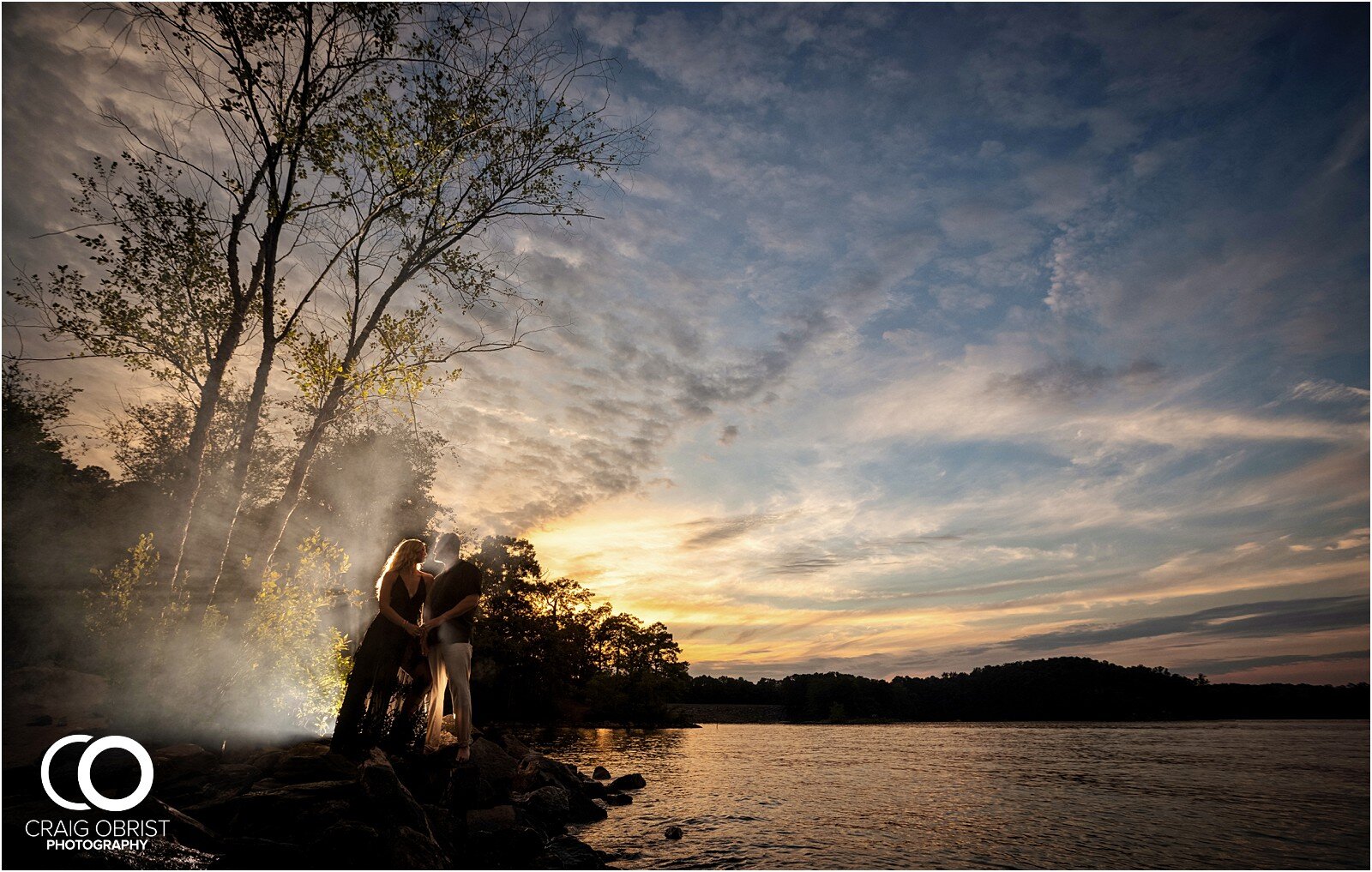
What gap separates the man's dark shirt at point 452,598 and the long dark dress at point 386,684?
1.15 ft

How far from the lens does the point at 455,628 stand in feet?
31.0

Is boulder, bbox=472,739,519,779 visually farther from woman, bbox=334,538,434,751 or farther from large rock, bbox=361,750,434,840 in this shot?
large rock, bbox=361,750,434,840

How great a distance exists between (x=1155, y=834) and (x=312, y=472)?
166 ft

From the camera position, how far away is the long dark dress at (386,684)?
9219 mm

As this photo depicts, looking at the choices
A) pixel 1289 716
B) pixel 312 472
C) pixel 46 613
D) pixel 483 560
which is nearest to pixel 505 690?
pixel 483 560

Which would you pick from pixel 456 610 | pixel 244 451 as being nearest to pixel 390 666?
pixel 456 610

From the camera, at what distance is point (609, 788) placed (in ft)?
61.9

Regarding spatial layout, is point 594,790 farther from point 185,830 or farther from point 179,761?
point 185,830

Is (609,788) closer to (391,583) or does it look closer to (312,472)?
(391,583)

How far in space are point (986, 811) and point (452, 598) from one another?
1780cm

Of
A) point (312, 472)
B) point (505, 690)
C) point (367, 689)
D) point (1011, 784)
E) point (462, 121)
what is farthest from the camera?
point (505, 690)

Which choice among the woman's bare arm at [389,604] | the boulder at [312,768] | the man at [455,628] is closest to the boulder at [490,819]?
the man at [455,628]

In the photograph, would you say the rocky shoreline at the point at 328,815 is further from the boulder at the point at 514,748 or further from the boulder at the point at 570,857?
the boulder at the point at 514,748

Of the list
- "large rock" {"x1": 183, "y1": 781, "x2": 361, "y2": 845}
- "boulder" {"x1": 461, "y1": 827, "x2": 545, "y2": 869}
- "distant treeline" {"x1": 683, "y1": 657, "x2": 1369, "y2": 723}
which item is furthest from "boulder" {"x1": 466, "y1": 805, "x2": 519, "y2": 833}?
"distant treeline" {"x1": 683, "y1": 657, "x2": 1369, "y2": 723}
